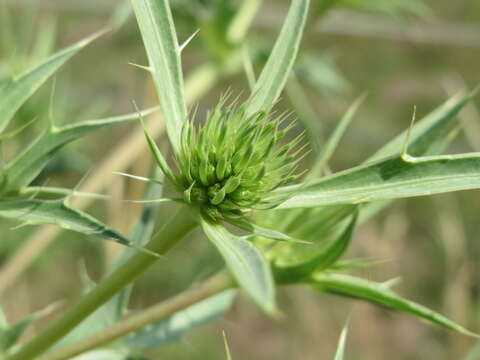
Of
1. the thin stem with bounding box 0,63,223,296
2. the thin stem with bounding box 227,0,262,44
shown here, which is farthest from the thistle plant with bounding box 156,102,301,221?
the thin stem with bounding box 227,0,262,44

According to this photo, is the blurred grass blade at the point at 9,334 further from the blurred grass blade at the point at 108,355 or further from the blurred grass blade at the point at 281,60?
the blurred grass blade at the point at 281,60

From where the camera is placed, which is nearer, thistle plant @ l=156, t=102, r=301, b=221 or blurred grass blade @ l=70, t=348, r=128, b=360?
thistle plant @ l=156, t=102, r=301, b=221

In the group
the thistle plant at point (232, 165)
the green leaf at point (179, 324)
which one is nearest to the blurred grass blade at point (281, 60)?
the thistle plant at point (232, 165)

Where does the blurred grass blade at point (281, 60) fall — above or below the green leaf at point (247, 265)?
above

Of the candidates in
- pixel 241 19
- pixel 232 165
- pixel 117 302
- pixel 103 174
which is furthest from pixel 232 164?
pixel 241 19

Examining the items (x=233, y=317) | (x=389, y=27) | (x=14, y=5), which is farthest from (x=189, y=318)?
(x=389, y=27)

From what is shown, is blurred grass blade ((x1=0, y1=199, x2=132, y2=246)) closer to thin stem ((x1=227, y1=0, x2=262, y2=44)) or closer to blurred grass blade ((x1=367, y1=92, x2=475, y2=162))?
blurred grass blade ((x1=367, y1=92, x2=475, y2=162))

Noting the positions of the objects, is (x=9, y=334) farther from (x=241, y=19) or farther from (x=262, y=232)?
(x=241, y=19)
